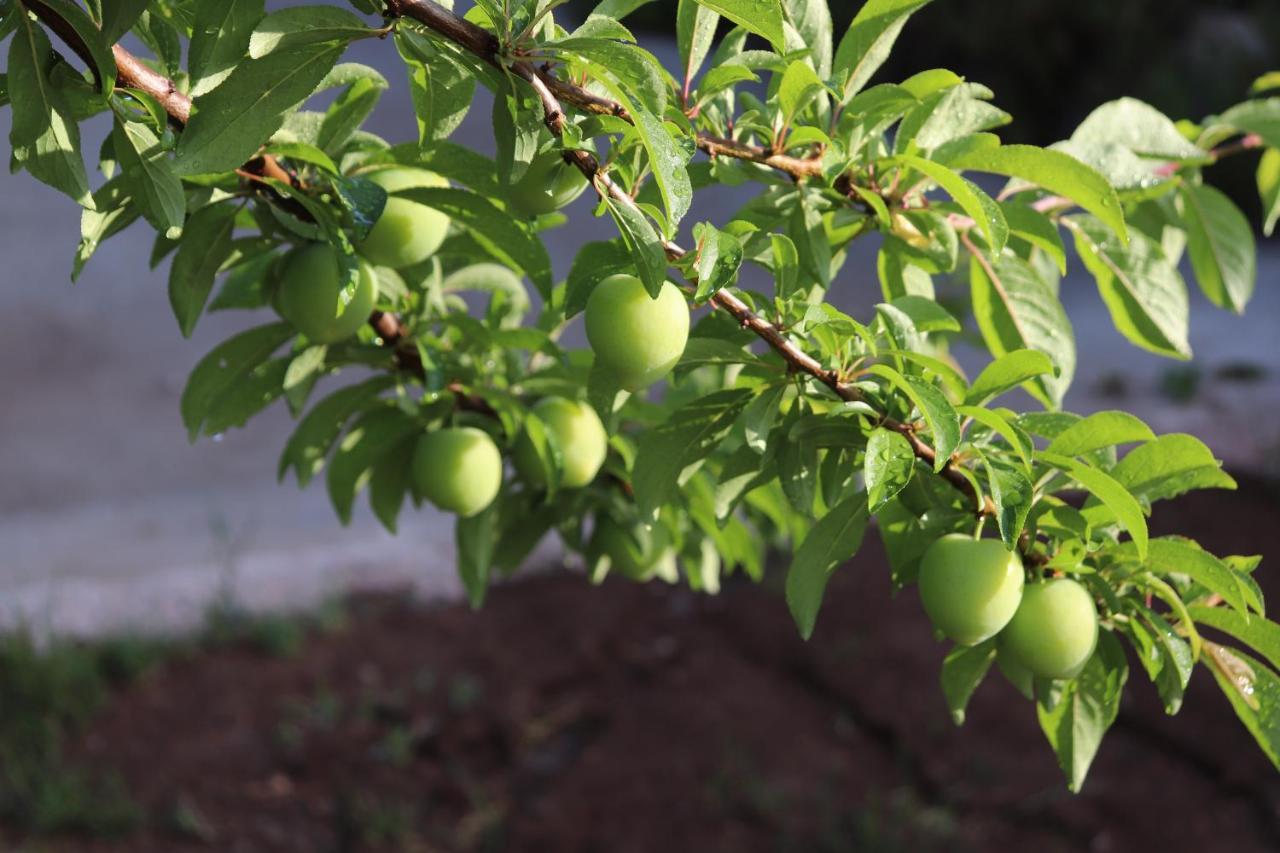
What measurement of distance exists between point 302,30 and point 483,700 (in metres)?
2.16

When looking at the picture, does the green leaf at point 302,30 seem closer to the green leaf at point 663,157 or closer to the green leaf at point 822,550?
the green leaf at point 663,157

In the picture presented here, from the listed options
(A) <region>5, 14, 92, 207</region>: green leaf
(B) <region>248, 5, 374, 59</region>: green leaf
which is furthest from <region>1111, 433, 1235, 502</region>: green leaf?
(A) <region>5, 14, 92, 207</region>: green leaf

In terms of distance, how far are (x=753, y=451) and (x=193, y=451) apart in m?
3.53

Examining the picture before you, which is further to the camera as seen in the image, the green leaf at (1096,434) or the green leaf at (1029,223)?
the green leaf at (1029,223)

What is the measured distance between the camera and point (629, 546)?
0.98 metres

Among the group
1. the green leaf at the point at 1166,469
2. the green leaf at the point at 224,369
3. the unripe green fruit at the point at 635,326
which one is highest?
Answer: the unripe green fruit at the point at 635,326

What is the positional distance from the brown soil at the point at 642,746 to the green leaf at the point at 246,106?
1830mm

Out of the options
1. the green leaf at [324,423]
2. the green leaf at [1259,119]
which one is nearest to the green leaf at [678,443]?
the green leaf at [324,423]

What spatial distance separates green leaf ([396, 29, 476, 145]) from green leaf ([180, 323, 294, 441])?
263mm

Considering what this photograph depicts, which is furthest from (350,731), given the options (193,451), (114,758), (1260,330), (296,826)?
(1260,330)

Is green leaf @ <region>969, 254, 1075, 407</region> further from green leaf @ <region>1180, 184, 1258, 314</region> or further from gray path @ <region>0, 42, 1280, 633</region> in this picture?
gray path @ <region>0, 42, 1280, 633</region>

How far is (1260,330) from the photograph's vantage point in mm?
4305

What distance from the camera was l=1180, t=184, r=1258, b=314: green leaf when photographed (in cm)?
96

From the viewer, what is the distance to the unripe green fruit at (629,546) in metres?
0.98
